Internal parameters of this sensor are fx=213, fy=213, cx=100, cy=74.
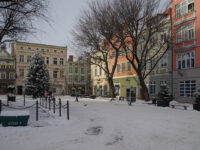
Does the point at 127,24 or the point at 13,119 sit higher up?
the point at 127,24

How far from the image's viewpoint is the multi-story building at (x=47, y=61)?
2228 inches

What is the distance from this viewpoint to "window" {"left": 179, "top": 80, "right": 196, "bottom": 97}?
24655mm

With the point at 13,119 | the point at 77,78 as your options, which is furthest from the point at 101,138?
the point at 77,78

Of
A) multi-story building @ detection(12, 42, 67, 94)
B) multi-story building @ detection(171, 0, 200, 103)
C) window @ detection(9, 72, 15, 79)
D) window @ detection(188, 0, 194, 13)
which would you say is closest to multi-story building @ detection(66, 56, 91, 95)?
multi-story building @ detection(12, 42, 67, 94)

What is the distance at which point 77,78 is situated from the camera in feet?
217

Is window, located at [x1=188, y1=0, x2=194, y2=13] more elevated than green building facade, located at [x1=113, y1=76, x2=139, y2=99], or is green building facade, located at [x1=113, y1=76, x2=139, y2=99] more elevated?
window, located at [x1=188, y1=0, x2=194, y2=13]

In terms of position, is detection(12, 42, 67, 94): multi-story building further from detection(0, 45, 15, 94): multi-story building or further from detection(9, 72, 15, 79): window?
detection(0, 45, 15, 94): multi-story building

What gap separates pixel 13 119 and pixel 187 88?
21.4 metres

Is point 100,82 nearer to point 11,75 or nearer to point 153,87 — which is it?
point 153,87

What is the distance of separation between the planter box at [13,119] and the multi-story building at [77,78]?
51.8 meters

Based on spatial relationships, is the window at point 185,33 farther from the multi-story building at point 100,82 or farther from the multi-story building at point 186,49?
the multi-story building at point 100,82

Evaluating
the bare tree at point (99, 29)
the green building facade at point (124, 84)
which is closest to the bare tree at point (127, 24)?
the bare tree at point (99, 29)

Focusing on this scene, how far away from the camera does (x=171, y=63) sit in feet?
91.7

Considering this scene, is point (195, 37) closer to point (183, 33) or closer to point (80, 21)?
point (183, 33)
